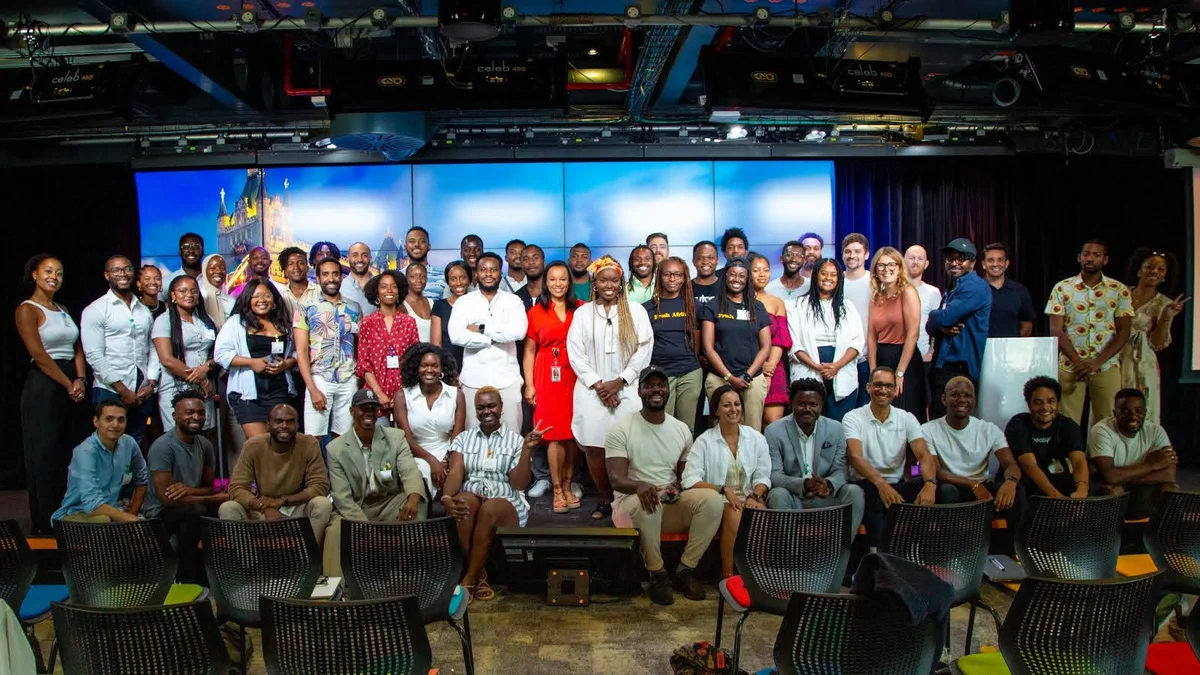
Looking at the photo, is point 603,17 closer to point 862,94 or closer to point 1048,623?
point 862,94

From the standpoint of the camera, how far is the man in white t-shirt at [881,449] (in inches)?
204

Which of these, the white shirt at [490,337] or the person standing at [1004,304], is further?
the person standing at [1004,304]

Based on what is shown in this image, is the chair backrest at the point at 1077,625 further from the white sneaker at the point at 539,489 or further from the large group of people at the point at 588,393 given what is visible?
Result: the white sneaker at the point at 539,489

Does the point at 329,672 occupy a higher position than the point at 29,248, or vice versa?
the point at 29,248

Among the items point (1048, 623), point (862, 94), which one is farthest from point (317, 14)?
point (1048, 623)

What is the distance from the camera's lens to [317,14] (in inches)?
234

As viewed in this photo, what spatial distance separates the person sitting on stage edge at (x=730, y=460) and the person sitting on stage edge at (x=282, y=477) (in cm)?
196

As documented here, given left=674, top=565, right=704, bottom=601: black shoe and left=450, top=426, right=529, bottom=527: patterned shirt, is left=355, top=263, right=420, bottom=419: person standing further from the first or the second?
left=674, top=565, right=704, bottom=601: black shoe

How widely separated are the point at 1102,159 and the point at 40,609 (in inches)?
374

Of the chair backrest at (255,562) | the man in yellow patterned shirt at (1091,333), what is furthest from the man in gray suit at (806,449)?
the chair backrest at (255,562)

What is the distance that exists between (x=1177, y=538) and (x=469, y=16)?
4.39m

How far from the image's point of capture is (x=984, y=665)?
9.82 feet

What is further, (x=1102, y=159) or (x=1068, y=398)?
(x=1102, y=159)

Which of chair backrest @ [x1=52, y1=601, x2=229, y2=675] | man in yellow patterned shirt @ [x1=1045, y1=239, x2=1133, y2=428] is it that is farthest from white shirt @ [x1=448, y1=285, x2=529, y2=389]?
man in yellow patterned shirt @ [x1=1045, y1=239, x2=1133, y2=428]
